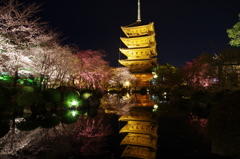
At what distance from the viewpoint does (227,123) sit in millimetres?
3600

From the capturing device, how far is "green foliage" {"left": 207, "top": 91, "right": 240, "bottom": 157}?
3.46 meters

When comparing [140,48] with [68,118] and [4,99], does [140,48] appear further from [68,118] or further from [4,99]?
[4,99]

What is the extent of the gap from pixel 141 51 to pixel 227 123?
34.5m

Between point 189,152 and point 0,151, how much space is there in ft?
17.9

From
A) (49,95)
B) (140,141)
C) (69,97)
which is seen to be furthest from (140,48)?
(140,141)

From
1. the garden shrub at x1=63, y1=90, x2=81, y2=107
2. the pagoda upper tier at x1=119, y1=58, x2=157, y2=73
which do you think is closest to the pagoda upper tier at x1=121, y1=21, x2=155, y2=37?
the pagoda upper tier at x1=119, y1=58, x2=157, y2=73

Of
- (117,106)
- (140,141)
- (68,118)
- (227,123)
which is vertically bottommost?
(140,141)

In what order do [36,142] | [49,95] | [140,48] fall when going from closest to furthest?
[36,142] < [49,95] < [140,48]

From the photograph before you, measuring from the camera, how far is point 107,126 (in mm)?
7480

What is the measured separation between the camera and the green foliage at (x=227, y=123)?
3.46m

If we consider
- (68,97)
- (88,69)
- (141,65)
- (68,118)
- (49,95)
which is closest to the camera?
(68,118)

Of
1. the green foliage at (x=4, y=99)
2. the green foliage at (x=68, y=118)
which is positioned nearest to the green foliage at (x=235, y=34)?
the green foliage at (x=68, y=118)

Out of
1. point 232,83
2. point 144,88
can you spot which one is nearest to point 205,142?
point 232,83

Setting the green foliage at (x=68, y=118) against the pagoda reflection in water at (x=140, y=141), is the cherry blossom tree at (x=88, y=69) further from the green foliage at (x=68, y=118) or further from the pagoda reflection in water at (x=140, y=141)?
the pagoda reflection in water at (x=140, y=141)
